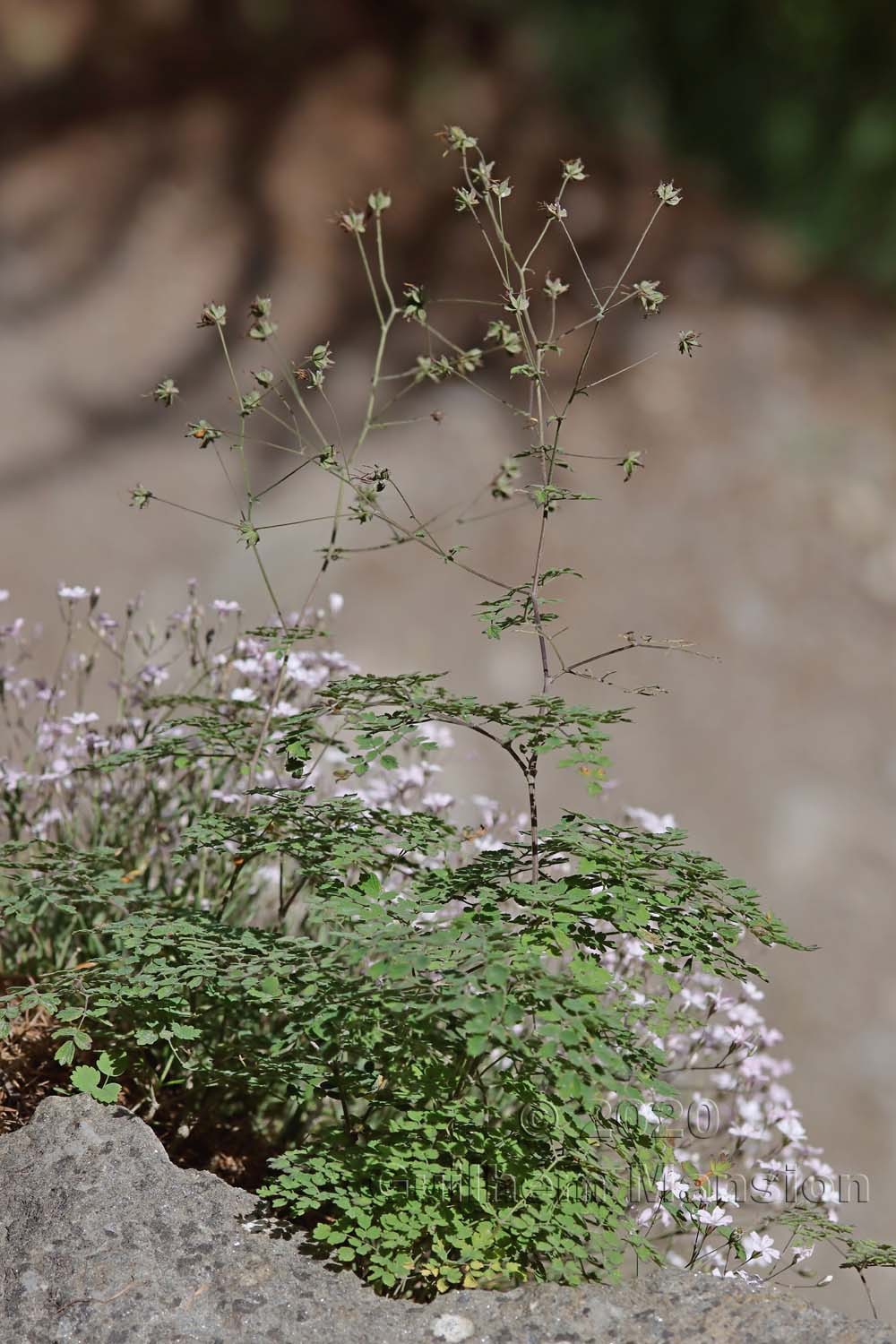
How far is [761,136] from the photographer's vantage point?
28.6 ft

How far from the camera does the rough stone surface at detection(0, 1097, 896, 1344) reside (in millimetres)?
1989

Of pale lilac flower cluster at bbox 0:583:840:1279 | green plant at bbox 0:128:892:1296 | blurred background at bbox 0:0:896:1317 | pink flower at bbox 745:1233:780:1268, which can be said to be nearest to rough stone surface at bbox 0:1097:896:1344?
green plant at bbox 0:128:892:1296

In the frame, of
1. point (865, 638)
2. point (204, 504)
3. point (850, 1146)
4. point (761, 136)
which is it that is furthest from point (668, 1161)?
point (761, 136)

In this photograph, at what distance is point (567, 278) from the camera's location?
923 centimetres

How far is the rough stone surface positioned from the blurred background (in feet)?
12.3

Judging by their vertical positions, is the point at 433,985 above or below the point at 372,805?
below

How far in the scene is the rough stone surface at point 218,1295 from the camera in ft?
6.53

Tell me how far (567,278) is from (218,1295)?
822 centimetres

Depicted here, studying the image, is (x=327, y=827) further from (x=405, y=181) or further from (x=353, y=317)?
(x=405, y=181)

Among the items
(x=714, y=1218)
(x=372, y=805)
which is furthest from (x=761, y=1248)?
(x=372, y=805)

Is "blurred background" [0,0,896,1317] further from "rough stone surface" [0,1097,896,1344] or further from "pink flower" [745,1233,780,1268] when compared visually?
"rough stone surface" [0,1097,896,1344]

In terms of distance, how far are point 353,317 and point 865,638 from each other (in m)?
3.99

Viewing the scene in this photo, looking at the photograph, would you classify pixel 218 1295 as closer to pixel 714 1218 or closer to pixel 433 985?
pixel 433 985

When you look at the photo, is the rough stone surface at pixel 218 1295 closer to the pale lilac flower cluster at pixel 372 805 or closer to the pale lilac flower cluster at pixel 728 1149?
the pale lilac flower cluster at pixel 728 1149
